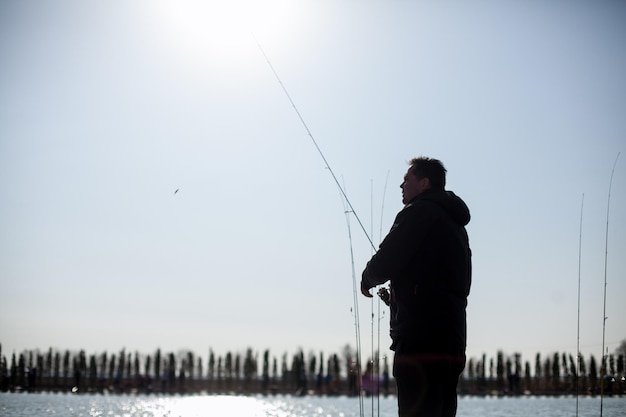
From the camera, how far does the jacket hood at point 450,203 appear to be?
128 inches

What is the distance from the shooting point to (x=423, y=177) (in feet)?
11.1

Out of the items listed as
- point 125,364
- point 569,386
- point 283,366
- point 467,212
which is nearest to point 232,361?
point 283,366

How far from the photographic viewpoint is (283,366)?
6894 centimetres

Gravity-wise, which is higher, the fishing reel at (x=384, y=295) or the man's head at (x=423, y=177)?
the man's head at (x=423, y=177)

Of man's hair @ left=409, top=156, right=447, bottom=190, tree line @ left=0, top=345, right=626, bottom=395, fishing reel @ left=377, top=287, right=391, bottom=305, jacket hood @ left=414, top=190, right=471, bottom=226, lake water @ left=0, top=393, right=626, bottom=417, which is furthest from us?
tree line @ left=0, top=345, right=626, bottom=395

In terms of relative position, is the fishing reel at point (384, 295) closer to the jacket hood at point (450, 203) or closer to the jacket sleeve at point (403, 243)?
the jacket sleeve at point (403, 243)

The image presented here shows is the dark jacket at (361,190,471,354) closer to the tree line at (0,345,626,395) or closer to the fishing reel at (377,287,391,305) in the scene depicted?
the fishing reel at (377,287,391,305)

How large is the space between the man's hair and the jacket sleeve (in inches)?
9.0

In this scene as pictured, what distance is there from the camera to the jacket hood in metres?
3.25

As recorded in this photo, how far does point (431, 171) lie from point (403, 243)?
1.59ft

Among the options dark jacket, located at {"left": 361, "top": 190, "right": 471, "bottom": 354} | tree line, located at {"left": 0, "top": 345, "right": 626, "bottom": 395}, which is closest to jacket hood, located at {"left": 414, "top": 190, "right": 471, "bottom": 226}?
dark jacket, located at {"left": 361, "top": 190, "right": 471, "bottom": 354}

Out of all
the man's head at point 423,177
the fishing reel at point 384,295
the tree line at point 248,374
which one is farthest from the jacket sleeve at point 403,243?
the tree line at point 248,374

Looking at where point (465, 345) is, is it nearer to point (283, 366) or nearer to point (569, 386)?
point (569, 386)

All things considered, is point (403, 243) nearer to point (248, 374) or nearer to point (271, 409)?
point (271, 409)
